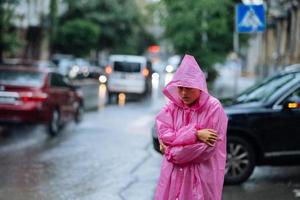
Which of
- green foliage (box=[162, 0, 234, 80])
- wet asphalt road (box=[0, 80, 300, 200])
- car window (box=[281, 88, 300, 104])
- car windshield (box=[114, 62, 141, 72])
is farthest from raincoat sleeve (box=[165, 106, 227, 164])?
car windshield (box=[114, 62, 141, 72])

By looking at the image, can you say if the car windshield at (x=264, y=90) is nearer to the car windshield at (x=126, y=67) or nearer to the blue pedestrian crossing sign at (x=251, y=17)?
the blue pedestrian crossing sign at (x=251, y=17)

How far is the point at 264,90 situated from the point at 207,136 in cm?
563

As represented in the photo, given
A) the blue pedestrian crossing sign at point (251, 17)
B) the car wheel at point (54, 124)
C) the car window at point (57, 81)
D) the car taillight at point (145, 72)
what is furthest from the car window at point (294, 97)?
the car taillight at point (145, 72)

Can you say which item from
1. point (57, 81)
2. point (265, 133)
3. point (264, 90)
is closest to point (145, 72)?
point (57, 81)

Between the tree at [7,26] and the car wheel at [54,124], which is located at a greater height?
the tree at [7,26]

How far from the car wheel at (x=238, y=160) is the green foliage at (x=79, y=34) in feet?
137

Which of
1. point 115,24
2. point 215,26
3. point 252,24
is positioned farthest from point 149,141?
point 115,24

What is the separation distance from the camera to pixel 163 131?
479cm

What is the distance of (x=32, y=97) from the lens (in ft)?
47.1

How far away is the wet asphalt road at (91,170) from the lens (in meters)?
8.83

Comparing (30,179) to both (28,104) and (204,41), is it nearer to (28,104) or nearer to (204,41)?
(28,104)

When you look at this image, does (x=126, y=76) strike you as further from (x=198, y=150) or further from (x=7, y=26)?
(x=198, y=150)

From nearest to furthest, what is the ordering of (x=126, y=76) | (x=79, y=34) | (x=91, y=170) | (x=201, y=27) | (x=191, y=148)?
(x=191, y=148) → (x=91, y=170) → (x=201, y=27) → (x=126, y=76) → (x=79, y=34)

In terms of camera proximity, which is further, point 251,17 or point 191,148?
point 251,17
